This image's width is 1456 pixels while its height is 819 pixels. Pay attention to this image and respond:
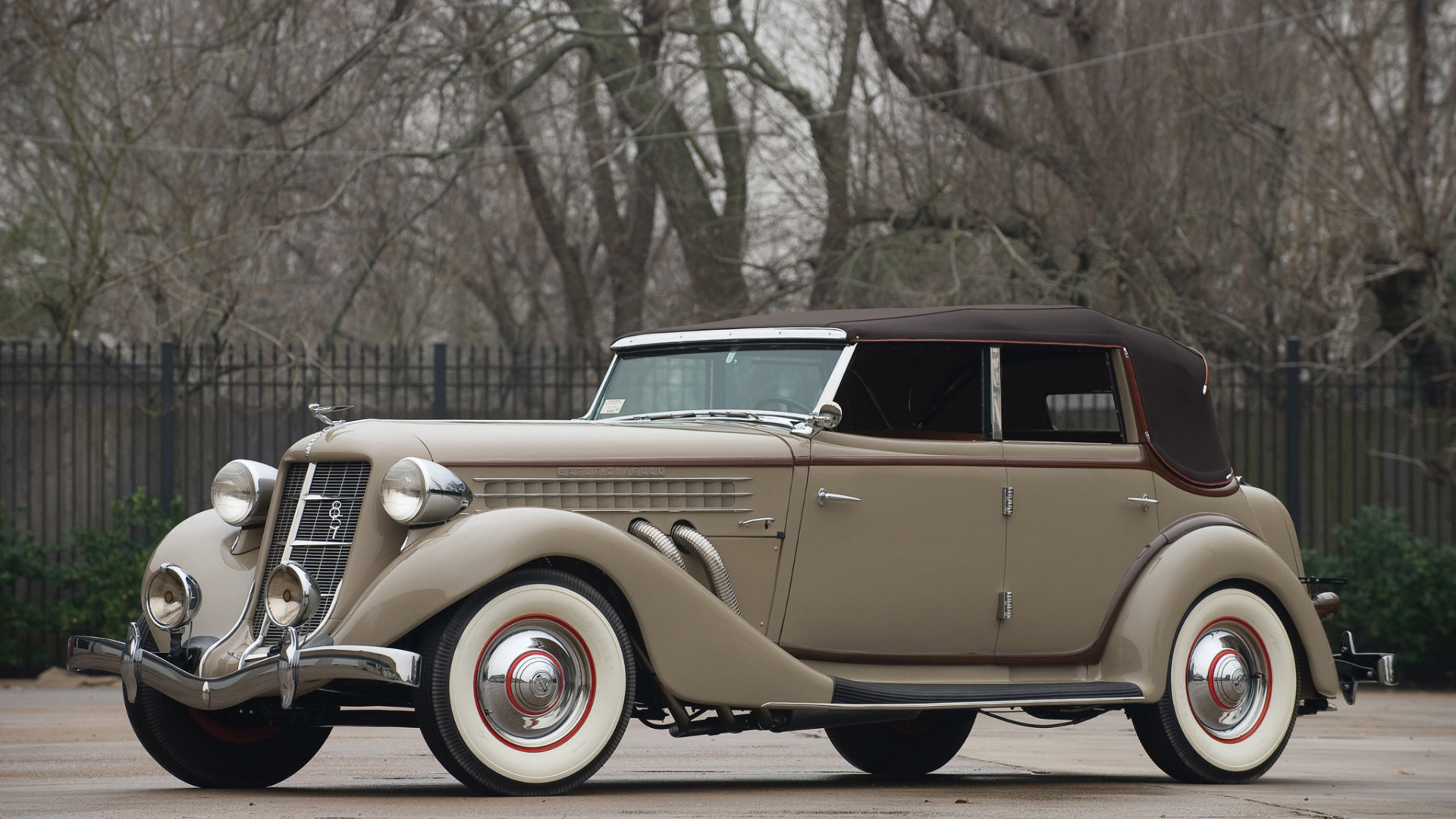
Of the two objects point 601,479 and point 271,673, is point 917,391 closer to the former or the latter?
point 601,479

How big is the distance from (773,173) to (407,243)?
8.95 metres

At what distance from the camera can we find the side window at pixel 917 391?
724cm

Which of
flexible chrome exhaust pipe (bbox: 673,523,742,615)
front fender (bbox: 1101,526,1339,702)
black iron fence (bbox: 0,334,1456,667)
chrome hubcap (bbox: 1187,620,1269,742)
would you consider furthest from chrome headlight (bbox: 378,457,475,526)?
black iron fence (bbox: 0,334,1456,667)

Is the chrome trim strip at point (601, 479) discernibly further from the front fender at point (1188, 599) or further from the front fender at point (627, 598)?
the front fender at point (1188, 599)

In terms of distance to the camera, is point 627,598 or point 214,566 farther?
point 214,566

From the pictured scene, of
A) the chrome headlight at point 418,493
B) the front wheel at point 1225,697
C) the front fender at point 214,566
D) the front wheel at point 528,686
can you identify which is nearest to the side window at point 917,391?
the front wheel at point 1225,697

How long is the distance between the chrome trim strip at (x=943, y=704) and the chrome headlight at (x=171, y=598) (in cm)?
204

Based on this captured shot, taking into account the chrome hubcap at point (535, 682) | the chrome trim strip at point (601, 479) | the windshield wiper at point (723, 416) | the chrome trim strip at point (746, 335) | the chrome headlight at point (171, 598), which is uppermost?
the chrome trim strip at point (746, 335)

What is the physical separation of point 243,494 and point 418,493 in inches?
43.9

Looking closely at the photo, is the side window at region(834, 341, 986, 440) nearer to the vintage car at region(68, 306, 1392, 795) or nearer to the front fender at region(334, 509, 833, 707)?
the vintage car at region(68, 306, 1392, 795)

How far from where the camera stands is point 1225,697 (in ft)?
24.0

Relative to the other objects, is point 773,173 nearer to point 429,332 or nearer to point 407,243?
point 407,243

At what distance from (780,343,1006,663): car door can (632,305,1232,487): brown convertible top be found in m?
0.14

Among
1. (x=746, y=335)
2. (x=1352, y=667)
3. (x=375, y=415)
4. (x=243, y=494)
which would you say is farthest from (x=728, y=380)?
(x=375, y=415)
